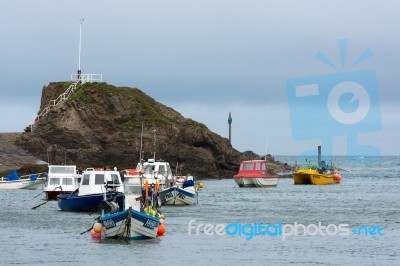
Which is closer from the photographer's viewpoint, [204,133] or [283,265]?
[283,265]

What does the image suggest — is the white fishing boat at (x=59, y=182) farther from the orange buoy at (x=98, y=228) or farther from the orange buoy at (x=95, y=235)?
the orange buoy at (x=98, y=228)

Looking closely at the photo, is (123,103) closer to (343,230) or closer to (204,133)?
(204,133)

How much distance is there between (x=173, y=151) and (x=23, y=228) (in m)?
80.3

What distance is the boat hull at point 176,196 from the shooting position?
243 ft

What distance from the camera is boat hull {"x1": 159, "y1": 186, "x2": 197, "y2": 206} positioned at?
7412 cm

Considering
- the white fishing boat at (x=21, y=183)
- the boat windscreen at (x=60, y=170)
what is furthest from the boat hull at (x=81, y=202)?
the white fishing boat at (x=21, y=183)

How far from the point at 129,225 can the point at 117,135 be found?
297 ft

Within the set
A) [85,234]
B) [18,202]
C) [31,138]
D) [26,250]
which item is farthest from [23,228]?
[31,138]

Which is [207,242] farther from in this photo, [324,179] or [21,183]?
[324,179]

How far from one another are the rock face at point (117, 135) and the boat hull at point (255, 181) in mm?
14965

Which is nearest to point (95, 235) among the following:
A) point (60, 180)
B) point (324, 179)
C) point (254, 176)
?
point (60, 180)

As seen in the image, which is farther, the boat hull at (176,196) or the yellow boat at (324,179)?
the yellow boat at (324,179)

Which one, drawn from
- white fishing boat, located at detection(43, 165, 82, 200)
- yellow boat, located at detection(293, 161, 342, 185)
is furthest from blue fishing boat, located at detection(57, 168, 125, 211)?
yellow boat, located at detection(293, 161, 342, 185)

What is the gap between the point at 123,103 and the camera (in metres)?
141
